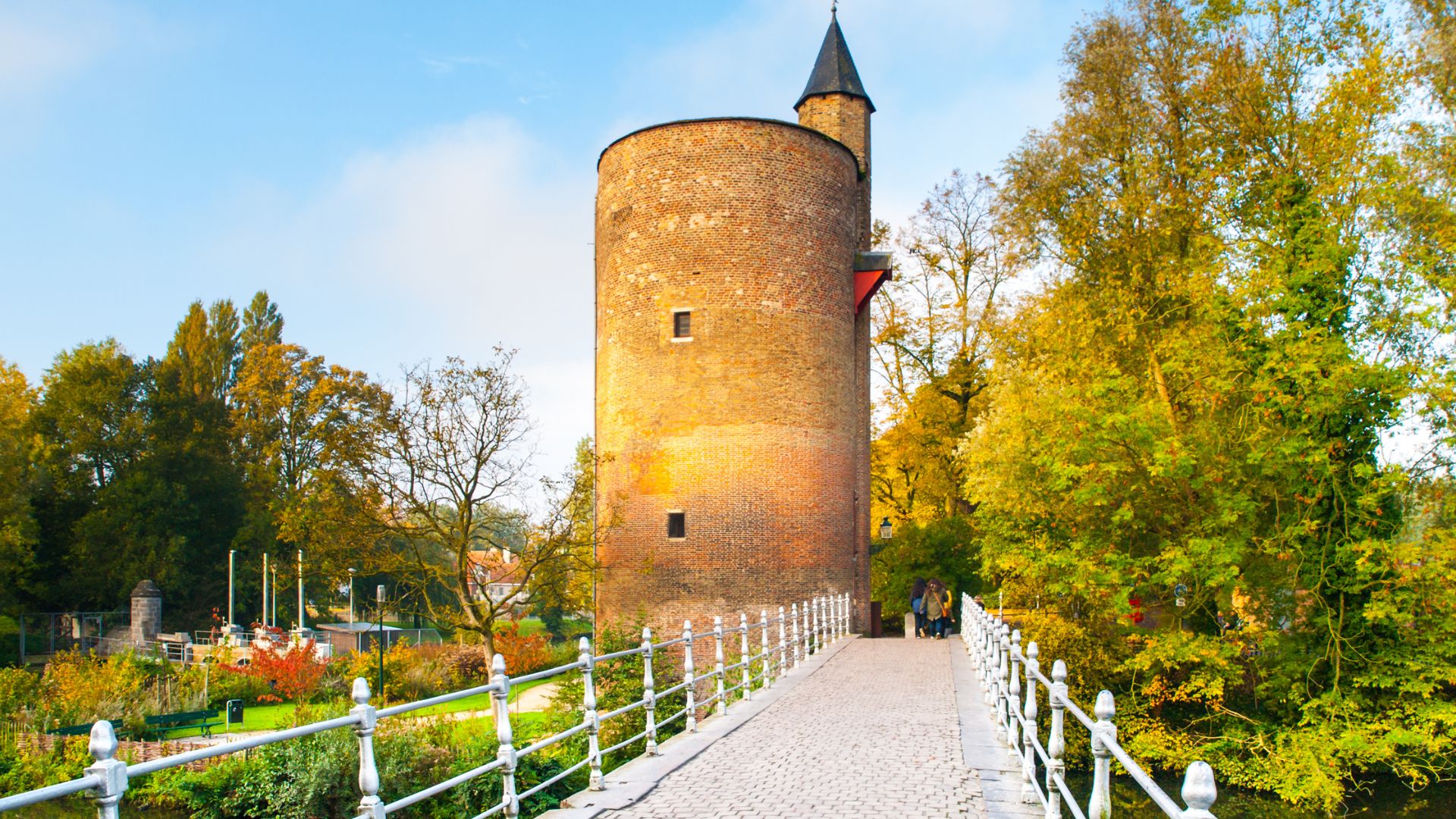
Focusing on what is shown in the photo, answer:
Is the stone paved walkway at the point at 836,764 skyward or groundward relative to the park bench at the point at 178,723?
skyward

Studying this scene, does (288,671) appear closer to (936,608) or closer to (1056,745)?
(936,608)

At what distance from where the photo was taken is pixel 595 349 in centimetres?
2717

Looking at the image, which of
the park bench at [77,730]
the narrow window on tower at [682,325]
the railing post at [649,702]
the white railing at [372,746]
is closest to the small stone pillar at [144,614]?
the park bench at [77,730]

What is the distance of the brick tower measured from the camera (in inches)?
938

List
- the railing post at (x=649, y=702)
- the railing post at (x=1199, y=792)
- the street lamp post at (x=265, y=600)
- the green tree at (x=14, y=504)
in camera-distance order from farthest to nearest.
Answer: the street lamp post at (x=265, y=600) < the green tree at (x=14, y=504) < the railing post at (x=649, y=702) < the railing post at (x=1199, y=792)

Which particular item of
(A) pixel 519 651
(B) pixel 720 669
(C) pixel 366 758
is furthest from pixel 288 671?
(C) pixel 366 758

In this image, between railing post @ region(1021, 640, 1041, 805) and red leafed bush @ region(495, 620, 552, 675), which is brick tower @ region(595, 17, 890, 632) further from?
railing post @ region(1021, 640, 1041, 805)

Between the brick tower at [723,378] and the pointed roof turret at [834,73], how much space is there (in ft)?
13.1

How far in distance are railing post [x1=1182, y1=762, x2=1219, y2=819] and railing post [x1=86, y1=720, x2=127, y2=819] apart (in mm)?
3287

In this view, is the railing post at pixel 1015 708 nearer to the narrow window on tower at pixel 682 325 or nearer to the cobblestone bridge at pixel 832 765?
the cobblestone bridge at pixel 832 765

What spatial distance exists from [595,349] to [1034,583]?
12548mm

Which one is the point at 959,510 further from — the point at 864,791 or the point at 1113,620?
the point at 864,791

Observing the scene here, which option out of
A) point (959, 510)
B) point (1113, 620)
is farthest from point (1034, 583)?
point (959, 510)

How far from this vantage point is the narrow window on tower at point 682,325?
24.3 meters
